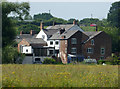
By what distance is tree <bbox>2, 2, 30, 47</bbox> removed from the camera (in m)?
46.9

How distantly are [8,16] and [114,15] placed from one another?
282ft

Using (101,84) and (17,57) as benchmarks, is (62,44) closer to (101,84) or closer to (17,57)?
(17,57)

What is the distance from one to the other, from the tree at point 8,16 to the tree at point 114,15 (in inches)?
2826

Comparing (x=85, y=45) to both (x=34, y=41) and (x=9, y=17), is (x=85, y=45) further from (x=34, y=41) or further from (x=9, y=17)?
(x=9, y=17)

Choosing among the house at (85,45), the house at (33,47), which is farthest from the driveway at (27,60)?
the house at (85,45)

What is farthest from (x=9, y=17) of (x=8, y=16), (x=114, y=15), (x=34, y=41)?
(x=114, y=15)

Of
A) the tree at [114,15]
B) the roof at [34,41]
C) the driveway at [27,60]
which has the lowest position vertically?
the driveway at [27,60]

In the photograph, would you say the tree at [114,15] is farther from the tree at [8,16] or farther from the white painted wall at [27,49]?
the tree at [8,16]

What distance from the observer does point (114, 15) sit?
5133 inches

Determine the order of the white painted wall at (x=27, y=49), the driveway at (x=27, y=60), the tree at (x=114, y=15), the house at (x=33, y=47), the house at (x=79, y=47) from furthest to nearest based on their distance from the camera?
the tree at (x=114, y=15) < the white painted wall at (x=27, y=49) < the house at (x=79, y=47) < the house at (x=33, y=47) < the driveway at (x=27, y=60)

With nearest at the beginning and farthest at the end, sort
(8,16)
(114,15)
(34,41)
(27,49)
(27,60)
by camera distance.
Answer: (8,16) → (27,60) → (27,49) → (34,41) → (114,15)

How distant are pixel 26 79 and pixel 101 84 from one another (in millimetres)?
3365

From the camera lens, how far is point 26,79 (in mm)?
16281

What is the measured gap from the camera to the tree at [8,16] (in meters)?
46.9
